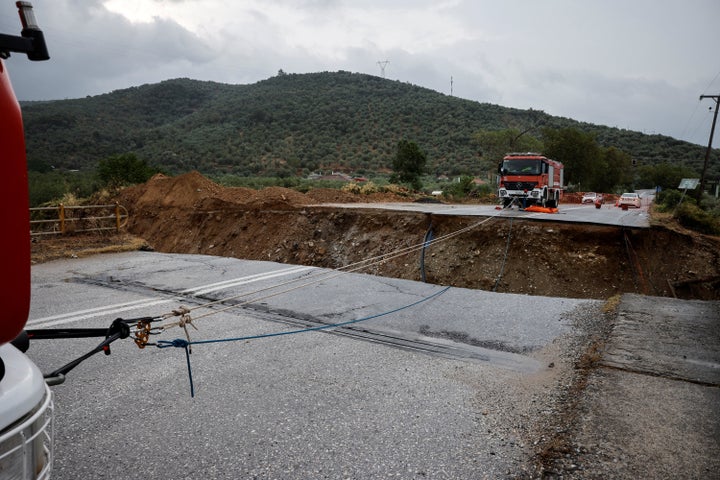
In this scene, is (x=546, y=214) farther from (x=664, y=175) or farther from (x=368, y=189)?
(x=664, y=175)

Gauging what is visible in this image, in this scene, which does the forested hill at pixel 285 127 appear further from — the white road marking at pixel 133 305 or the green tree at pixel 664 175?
the white road marking at pixel 133 305

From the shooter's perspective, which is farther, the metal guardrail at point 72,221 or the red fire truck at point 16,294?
the metal guardrail at point 72,221

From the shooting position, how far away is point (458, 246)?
43.8ft

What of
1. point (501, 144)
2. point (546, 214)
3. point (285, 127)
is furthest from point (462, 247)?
point (285, 127)

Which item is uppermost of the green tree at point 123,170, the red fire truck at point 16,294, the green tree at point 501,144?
the green tree at point 501,144

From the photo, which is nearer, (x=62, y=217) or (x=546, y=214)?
(x=62, y=217)

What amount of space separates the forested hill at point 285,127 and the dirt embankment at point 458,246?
29.3m

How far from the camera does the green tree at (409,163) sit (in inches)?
1497

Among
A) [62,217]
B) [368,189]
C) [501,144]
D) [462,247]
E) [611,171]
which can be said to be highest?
[501,144]

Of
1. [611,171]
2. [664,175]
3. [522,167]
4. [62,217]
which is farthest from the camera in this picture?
[664,175]

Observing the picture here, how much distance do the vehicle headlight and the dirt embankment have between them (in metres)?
11.5

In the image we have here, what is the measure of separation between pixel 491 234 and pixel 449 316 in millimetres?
7068

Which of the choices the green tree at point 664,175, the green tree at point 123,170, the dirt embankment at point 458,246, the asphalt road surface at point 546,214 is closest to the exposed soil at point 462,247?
the dirt embankment at point 458,246

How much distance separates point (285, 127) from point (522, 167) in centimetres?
4659
